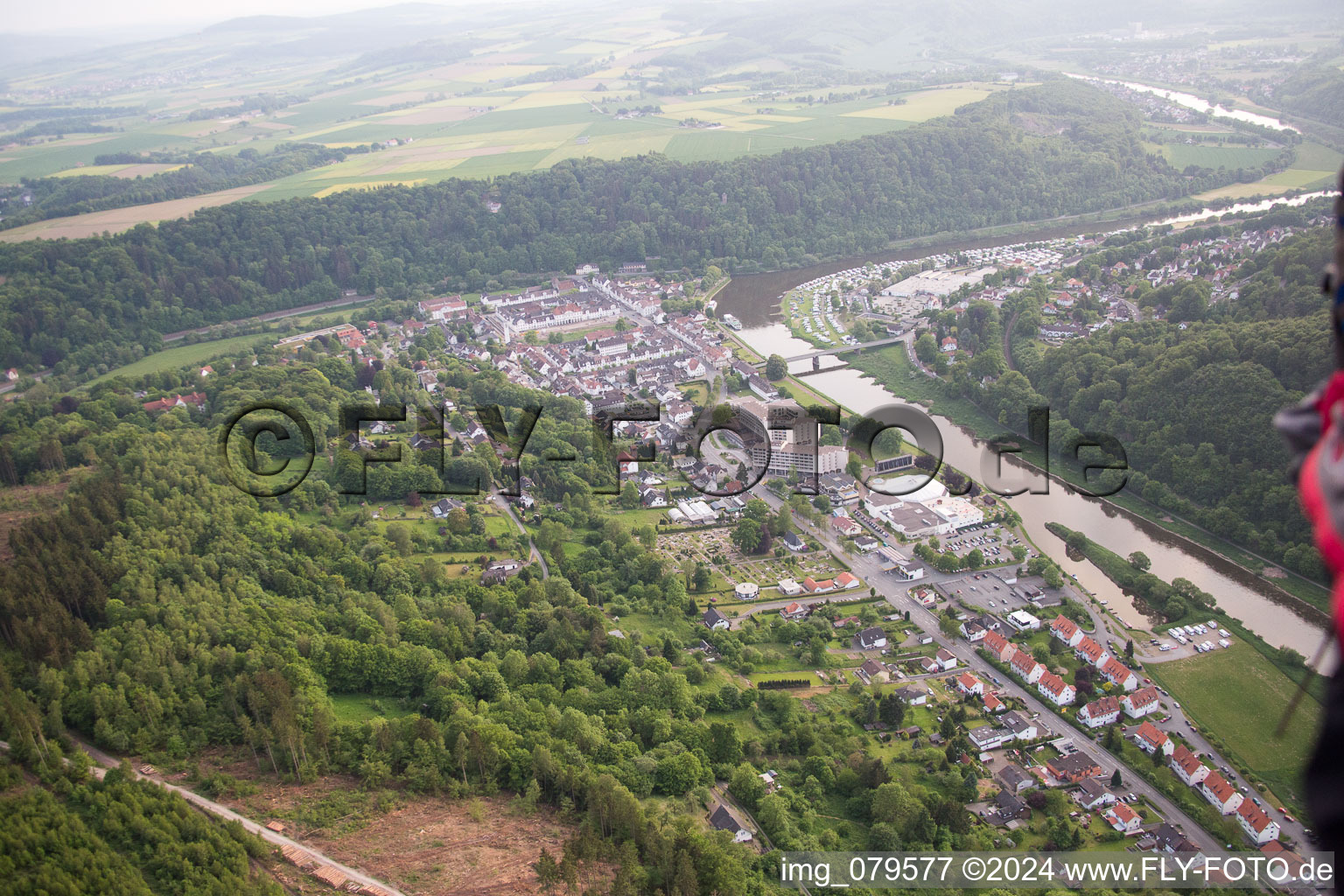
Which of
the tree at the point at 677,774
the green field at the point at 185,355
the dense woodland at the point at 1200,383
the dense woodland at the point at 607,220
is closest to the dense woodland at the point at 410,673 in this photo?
the tree at the point at 677,774

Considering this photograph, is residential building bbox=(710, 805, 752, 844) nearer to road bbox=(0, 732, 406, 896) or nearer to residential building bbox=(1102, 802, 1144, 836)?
road bbox=(0, 732, 406, 896)

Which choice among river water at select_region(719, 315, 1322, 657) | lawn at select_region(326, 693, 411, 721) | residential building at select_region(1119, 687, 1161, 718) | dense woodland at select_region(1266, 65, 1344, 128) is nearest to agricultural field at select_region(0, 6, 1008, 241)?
dense woodland at select_region(1266, 65, 1344, 128)

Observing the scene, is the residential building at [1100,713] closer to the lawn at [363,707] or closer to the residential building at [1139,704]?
the residential building at [1139,704]

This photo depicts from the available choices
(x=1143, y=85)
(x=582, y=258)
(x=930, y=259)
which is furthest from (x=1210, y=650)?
(x=1143, y=85)

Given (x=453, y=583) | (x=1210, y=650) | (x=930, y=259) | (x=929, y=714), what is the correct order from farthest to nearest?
→ 1. (x=930, y=259)
2. (x=453, y=583)
3. (x=1210, y=650)
4. (x=929, y=714)

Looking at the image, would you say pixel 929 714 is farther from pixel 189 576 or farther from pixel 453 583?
pixel 189 576

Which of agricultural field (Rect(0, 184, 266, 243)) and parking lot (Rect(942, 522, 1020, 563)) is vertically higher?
agricultural field (Rect(0, 184, 266, 243))

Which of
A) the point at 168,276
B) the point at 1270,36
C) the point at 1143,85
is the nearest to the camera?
the point at 168,276
